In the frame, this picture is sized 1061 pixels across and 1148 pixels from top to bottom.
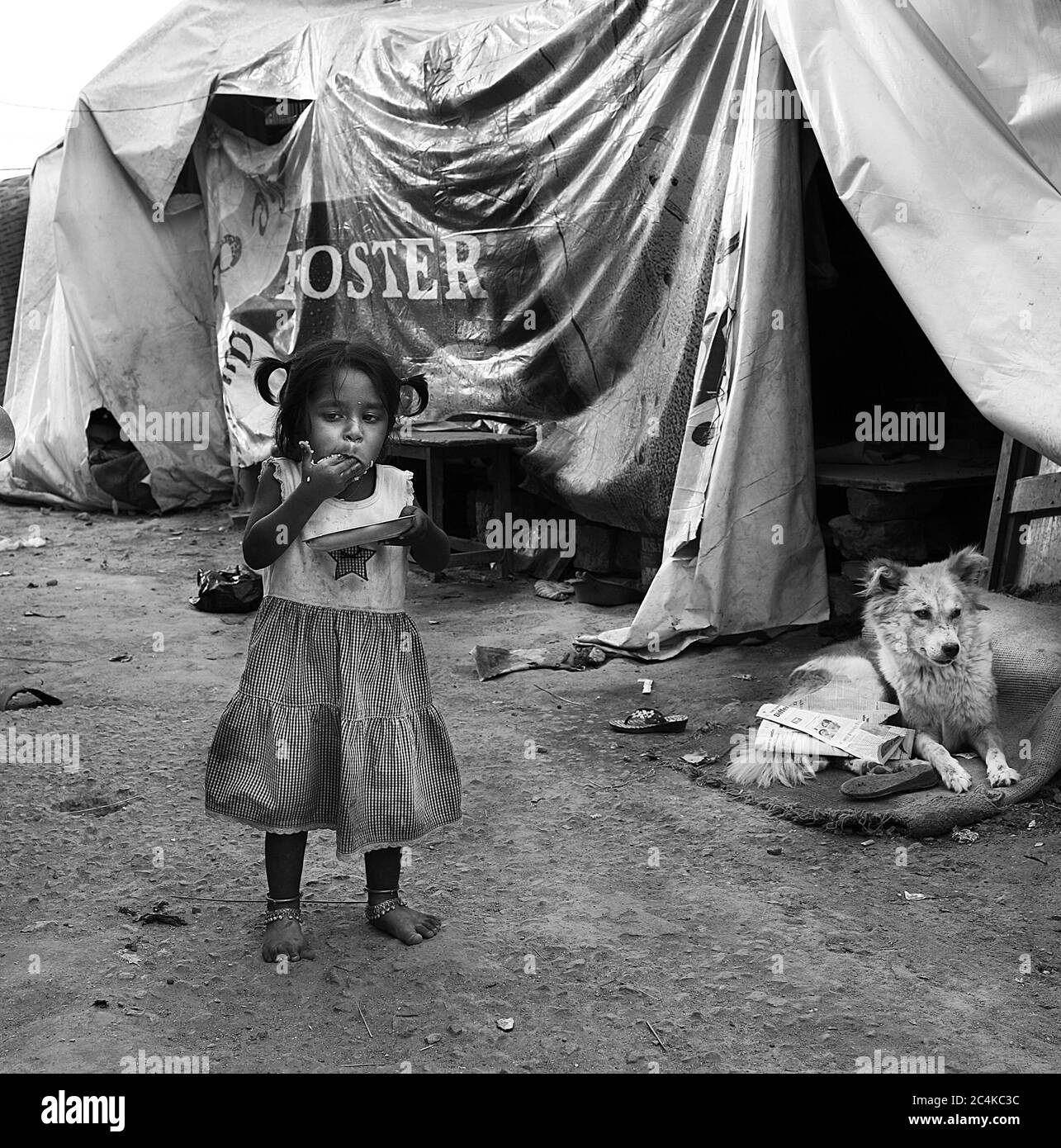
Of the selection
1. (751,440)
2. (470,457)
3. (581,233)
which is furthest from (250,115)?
(751,440)

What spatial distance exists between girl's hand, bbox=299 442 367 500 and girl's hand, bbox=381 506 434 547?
152 mm

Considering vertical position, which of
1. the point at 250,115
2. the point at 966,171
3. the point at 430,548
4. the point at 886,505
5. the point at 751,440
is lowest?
the point at 886,505

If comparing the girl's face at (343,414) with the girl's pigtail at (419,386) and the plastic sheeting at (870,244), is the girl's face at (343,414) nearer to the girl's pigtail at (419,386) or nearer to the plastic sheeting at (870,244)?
the girl's pigtail at (419,386)

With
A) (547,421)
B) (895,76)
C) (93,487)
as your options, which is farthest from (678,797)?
(93,487)

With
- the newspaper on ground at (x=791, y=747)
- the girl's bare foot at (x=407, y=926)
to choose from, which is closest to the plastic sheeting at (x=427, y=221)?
the newspaper on ground at (x=791, y=747)

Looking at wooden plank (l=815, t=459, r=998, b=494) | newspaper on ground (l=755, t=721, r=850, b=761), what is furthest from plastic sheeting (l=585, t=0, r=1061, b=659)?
newspaper on ground (l=755, t=721, r=850, b=761)

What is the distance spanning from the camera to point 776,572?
→ 17.8 feet

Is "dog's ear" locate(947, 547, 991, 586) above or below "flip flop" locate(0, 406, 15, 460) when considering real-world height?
below

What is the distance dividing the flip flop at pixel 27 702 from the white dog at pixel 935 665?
2.66 m

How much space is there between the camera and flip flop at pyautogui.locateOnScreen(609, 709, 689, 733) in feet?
14.9

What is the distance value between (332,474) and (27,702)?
9.66 feet

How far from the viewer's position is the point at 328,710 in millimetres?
2664

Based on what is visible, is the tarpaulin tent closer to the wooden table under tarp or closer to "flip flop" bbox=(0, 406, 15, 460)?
the wooden table under tarp

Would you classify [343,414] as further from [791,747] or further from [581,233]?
[581,233]
